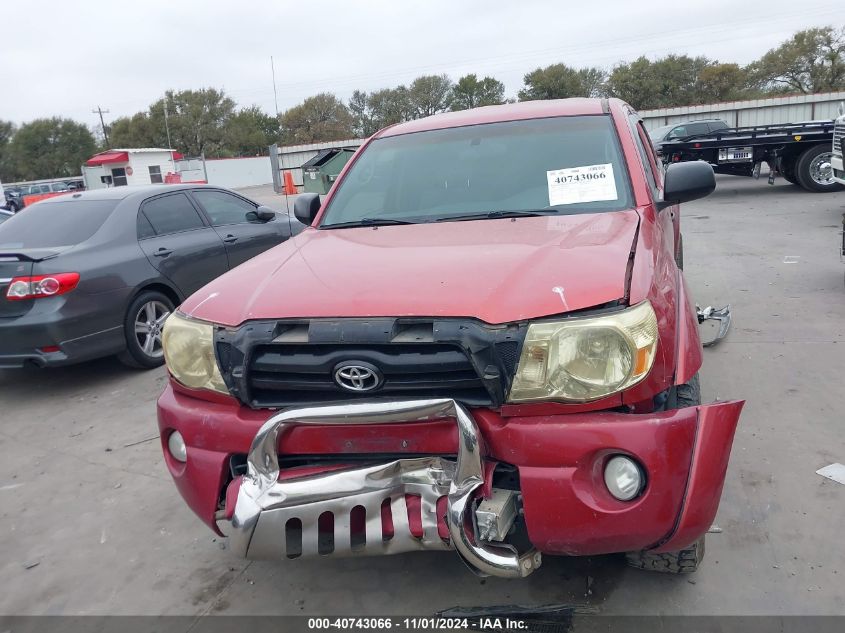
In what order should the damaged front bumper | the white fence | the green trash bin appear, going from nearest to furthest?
the damaged front bumper, the green trash bin, the white fence

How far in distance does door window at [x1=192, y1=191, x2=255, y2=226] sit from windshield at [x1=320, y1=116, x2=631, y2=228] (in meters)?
3.32

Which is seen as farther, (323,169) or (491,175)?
(323,169)

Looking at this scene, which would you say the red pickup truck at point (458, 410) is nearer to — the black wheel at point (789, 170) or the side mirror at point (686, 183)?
the side mirror at point (686, 183)

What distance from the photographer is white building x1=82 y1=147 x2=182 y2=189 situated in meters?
39.2

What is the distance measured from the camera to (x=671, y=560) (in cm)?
249

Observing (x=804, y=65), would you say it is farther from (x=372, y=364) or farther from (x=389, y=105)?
(x=372, y=364)

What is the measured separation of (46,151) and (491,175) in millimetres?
79734

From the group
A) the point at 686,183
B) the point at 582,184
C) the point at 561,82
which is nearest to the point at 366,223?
the point at 582,184

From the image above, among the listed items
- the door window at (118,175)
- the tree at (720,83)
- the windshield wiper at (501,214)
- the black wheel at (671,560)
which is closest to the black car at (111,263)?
the windshield wiper at (501,214)

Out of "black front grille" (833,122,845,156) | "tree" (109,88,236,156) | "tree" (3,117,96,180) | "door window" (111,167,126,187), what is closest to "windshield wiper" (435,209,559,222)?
"black front grille" (833,122,845,156)

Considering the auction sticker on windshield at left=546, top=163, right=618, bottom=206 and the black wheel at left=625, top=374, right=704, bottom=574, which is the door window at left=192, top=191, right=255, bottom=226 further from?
the black wheel at left=625, top=374, right=704, bottom=574

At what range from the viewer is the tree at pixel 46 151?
230 feet

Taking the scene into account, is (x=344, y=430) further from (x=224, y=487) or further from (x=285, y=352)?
(x=224, y=487)

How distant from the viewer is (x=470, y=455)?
80.0 inches
